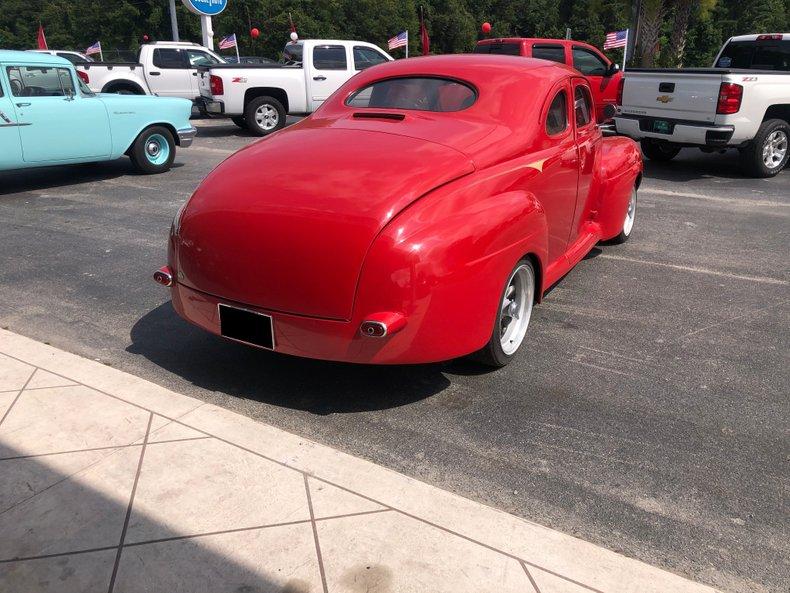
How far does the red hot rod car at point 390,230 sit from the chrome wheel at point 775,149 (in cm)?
694

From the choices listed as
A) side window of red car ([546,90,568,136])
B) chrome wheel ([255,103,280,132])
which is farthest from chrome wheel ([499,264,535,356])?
chrome wheel ([255,103,280,132])

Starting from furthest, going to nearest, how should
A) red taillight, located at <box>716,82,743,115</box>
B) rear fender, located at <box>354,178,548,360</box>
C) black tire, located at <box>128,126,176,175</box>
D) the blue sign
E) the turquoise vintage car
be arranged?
the blue sign
black tire, located at <box>128,126,176,175</box>
red taillight, located at <box>716,82,743,115</box>
the turquoise vintage car
rear fender, located at <box>354,178,548,360</box>

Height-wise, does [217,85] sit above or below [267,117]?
above

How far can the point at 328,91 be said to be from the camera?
14.8 metres

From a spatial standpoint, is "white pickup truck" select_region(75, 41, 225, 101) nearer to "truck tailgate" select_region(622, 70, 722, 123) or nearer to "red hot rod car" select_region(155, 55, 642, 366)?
"truck tailgate" select_region(622, 70, 722, 123)

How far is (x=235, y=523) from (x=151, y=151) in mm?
8901

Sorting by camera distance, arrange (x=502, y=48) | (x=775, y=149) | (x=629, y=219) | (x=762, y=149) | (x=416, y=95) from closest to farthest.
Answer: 1. (x=416, y=95)
2. (x=629, y=219)
3. (x=762, y=149)
4. (x=775, y=149)
5. (x=502, y=48)

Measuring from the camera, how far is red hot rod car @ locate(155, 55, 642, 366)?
3.17 m

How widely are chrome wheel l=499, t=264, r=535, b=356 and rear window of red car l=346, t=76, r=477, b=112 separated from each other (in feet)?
3.87

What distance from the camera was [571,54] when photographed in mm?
12992

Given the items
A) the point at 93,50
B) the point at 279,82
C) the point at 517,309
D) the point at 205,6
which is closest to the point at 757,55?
the point at 279,82

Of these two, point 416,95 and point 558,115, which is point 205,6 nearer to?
point 416,95

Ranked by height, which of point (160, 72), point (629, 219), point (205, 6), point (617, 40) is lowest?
point (629, 219)

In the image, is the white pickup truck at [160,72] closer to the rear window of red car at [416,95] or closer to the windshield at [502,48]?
the windshield at [502,48]
